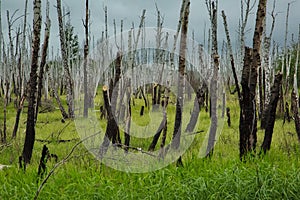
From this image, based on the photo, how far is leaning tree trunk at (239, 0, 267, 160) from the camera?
576 centimetres

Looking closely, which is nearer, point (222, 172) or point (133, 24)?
point (222, 172)

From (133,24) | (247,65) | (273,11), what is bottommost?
(247,65)

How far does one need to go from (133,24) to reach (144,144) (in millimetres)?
16009

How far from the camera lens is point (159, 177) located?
4.80m

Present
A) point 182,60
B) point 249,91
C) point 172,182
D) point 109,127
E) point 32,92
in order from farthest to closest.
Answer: point 182,60
point 109,127
point 32,92
point 249,91
point 172,182

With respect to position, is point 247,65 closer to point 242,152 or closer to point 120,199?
point 242,152

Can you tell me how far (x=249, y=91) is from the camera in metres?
5.74

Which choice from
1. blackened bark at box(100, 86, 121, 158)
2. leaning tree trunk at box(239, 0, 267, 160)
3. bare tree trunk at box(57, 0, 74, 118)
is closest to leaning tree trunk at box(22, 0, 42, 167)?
blackened bark at box(100, 86, 121, 158)

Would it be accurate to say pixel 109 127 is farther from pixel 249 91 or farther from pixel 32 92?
pixel 249 91

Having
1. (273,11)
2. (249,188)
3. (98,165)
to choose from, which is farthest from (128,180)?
(273,11)

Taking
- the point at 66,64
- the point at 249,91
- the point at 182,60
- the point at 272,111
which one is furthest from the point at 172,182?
the point at 66,64

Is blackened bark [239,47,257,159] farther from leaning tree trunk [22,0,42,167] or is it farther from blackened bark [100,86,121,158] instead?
leaning tree trunk [22,0,42,167]

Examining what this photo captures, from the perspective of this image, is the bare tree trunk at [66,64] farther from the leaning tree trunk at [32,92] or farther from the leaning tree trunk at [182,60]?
the leaning tree trunk at [182,60]

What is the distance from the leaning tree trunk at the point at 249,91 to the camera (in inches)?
227
